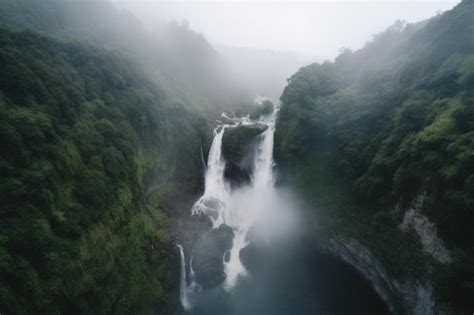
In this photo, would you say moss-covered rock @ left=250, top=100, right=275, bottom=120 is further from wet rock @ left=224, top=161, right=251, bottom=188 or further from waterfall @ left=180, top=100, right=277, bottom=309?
wet rock @ left=224, top=161, right=251, bottom=188

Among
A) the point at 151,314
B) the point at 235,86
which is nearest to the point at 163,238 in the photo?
the point at 151,314

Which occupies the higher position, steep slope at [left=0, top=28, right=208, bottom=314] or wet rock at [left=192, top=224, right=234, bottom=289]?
steep slope at [left=0, top=28, right=208, bottom=314]

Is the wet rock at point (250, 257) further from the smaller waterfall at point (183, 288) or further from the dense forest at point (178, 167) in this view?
the smaller waterfall at point (183, 288)

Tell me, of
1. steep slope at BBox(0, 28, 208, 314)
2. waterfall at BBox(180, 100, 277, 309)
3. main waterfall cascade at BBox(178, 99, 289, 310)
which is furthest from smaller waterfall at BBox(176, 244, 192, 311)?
waterfall at BBox(180, 100, 277, 309)

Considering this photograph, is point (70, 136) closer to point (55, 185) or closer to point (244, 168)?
point (55, 185)

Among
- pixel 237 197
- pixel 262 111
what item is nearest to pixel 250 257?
pixel 237 197

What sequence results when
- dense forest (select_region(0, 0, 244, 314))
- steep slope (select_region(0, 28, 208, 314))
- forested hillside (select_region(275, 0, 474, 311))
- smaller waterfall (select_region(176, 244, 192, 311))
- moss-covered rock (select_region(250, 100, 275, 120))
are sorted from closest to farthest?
steep slope (select_region(0, 28, 208, 314)) < dense forest (select_region(0, 0, 244, 314)) < forested hillside (select_region(275, 0, 474, 311)) < smaller waterfall (select_region(176, 244, 192, 311)) < moss-covered rock (select_region(250, 100, 275, 120))
